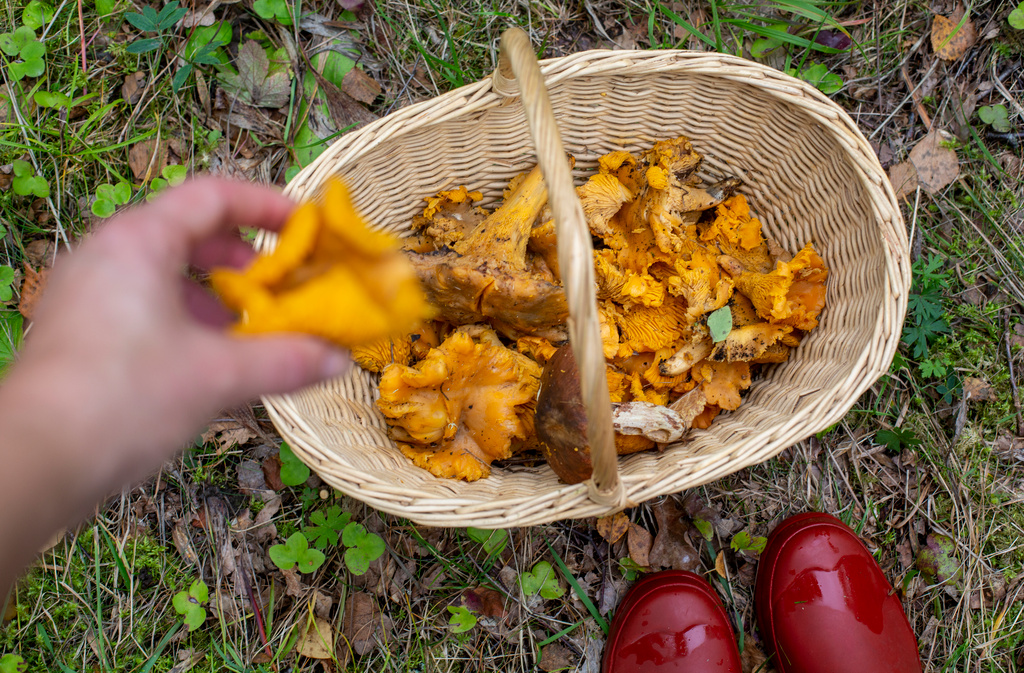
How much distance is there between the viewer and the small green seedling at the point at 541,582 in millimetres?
2902

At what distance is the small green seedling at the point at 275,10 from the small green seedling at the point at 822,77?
270cm

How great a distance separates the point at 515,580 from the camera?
294 centimetres

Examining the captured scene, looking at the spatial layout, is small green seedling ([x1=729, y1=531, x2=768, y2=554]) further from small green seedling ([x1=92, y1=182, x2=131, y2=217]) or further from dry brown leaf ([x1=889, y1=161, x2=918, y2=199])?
small green seedling ([x1=92, y1=182, x2=131, y2=217])

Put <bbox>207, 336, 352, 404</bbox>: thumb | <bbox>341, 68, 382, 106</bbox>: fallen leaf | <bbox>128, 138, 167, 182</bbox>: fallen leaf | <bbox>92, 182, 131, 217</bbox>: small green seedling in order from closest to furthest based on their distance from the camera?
<bbox>207, 336, 352, 404</bbox>: thumb < <bbox>92, 182, 131, 217</bbox>: small green seedling < <bbox>128, 138, 167, 182</bbox>: fallen leaf < <bbox>341, 68, 382, 106</bbox>: fallen leaf

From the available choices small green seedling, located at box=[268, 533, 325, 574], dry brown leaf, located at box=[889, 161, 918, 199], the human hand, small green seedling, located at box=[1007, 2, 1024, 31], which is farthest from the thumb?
small green seedling, located at box=[1007, 2, 1024, 31]

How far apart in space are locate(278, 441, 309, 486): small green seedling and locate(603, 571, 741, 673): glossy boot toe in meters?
1.71

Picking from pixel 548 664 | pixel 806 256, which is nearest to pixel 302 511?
pixel 548 664

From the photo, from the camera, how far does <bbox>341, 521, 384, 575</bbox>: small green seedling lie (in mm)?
2850

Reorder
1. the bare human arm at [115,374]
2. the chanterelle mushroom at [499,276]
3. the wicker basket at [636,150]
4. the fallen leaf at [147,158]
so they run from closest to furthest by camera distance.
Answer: the bare human arm at [115,374]
the wicker basket at [636,150]
the chanterelle mushroom at [499,276]
the fallen leaf at [147,158]

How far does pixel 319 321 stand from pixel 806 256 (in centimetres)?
219

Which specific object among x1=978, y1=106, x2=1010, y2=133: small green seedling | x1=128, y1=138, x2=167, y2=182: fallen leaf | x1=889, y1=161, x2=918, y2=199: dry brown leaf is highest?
x1=128, y1=138, x2=167, y2=182: fallen leaf

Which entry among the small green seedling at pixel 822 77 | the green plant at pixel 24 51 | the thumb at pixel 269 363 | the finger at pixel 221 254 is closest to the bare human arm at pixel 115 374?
the thumb at pixel 269 363

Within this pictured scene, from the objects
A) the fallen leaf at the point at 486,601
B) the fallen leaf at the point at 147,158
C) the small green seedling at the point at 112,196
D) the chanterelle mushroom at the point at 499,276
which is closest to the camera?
the chanterelle mushroom at the point at 499,276

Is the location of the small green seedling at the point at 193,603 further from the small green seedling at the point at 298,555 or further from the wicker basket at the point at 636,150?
the wicker basket at the point at 636,150
